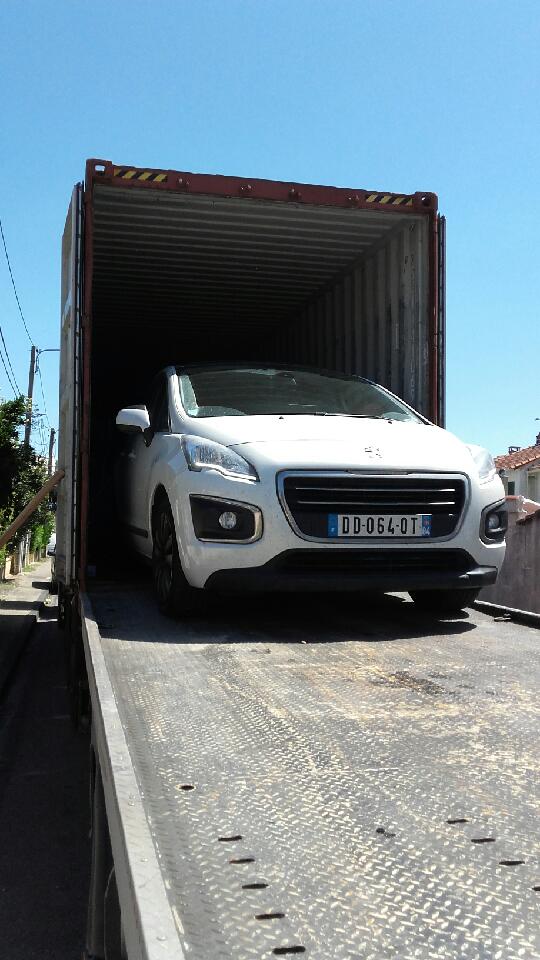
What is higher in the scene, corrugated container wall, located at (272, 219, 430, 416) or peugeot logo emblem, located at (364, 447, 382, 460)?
corrugated container wall, located at (272, 219, 430, 416)

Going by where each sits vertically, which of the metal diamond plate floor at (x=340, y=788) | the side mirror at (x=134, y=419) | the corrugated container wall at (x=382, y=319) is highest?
the corrugated container wall at (x=382, y=319)

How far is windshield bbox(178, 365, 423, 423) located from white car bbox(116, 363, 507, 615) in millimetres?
263

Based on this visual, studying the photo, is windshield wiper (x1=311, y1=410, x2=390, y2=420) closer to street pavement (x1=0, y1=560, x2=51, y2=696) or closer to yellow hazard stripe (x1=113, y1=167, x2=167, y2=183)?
yellow hazard stripe (x1=113, y1=167, x2=167, y2=183)

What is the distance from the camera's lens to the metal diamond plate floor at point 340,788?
1.63m

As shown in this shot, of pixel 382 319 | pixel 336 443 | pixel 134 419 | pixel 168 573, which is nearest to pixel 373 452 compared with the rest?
pixel 336 443

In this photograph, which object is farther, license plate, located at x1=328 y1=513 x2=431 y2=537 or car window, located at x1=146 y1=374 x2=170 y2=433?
car window, located at x1=146 y1=374 x2=170 y2=433

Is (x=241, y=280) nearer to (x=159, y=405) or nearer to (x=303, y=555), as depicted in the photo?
(x=159, y=405)

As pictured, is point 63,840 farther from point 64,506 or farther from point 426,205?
point 426,205

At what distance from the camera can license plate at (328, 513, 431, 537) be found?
4.29 meters

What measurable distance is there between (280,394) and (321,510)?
1438 mm

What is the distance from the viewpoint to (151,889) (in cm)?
166

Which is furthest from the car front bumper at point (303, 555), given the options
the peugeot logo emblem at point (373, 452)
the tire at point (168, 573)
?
the peugeot logo emblem at point (373, 452)

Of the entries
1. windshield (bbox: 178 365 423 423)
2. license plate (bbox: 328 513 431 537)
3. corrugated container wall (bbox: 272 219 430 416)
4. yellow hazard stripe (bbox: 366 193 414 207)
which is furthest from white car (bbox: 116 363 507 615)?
yellow hazard stripe (bbox: 366 193 414 207)

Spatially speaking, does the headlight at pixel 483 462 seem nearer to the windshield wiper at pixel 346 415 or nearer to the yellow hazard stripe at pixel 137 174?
the windshield wiper at pixel 346 415
